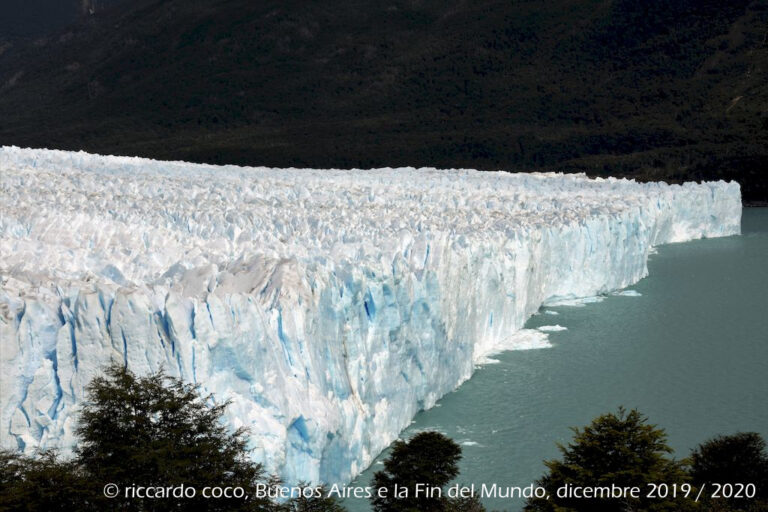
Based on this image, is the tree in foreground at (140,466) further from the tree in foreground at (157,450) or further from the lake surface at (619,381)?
the lake surface at (619,381)

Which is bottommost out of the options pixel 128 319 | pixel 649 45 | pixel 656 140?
pixel 128 319

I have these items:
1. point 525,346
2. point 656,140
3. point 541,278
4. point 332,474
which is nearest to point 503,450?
point 332,474

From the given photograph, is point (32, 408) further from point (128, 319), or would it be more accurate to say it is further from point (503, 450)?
point (503, 450)

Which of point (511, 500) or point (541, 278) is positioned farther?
point (541, 278)

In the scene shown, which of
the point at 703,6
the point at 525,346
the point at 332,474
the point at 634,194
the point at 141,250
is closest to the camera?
the point at 332,474

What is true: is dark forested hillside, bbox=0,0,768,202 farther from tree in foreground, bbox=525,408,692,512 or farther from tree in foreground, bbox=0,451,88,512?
tree in foreground, bbox=0,451,88,512

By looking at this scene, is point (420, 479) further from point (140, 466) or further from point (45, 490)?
point (45, 490)
